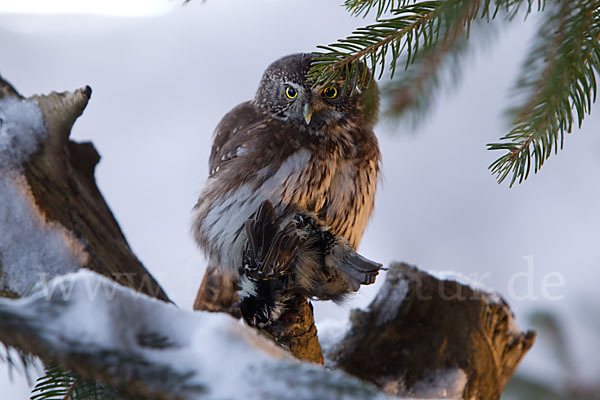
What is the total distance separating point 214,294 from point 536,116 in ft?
3.60

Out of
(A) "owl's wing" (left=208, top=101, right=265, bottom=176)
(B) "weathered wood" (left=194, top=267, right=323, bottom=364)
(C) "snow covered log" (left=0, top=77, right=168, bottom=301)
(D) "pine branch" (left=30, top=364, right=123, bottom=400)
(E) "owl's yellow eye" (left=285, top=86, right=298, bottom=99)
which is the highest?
(E) "owl's yellow eye" (left=285, top=86, right=298, bottom=99)

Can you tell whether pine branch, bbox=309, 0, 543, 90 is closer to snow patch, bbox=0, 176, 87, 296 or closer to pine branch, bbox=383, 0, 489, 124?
pine branch, bbox=383, 0, 489, 124

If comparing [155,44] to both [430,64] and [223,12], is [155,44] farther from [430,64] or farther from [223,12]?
[430,64]

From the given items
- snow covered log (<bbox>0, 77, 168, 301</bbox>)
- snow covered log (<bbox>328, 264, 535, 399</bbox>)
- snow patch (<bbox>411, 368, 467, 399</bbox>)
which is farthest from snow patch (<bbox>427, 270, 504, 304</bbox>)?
snow covered log (<bbox>0, 77, 168, 301</bbox>)

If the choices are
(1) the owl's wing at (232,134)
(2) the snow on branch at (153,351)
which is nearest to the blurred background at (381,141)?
(1) the owl's wing at (232,134)

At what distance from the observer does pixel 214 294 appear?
5.01ft

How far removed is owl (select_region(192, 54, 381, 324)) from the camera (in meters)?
1.08

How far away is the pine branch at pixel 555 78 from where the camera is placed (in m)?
0.59

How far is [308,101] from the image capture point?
132 centimetres

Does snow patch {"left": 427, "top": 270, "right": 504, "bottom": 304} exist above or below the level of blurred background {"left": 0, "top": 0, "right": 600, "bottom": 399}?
below

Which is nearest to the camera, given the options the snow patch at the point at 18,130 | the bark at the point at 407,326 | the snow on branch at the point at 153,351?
the snow on branch at the point at 153,351

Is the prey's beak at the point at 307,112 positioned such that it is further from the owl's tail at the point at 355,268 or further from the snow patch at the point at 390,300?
the snow patch at the point at 390,300

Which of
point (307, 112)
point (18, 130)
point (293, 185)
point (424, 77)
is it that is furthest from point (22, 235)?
point (424, 77)

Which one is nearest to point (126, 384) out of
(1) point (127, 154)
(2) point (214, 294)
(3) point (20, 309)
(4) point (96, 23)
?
(3) point (20, 309)
